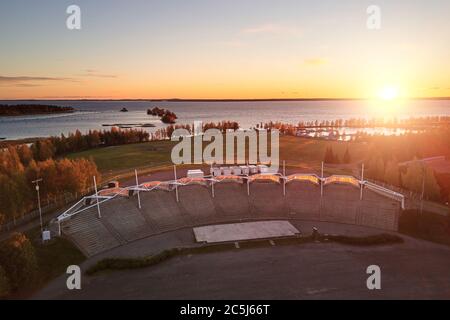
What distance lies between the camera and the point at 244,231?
39.9 m

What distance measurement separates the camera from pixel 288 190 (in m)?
49.8

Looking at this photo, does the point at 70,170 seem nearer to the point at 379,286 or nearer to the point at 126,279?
the point at 126,279

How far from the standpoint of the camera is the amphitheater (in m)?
39.0

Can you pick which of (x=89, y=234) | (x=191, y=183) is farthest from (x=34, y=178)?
(x=191, y=183)

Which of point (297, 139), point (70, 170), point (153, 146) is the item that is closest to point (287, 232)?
point (70, 170)

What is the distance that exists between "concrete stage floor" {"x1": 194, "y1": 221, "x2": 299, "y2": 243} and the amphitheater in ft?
6.35

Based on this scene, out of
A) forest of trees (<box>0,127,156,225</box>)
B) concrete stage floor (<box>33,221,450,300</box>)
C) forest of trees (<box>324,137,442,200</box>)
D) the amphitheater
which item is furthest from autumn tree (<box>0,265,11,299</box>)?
forest of trees (<box>324,137,442,200</box>)

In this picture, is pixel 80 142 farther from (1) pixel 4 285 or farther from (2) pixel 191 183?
(1) pixel 4 285

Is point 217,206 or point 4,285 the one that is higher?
point 217,206

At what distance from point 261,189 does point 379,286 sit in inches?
923

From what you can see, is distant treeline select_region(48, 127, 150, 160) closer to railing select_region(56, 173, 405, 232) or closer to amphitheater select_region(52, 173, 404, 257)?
railing select_region(56, 173, 405, 232)

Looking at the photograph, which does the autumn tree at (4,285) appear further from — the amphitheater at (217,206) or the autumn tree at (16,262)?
the amphitheater at (217,206)

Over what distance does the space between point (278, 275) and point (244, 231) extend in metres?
9.60

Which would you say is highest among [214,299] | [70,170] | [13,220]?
[70,170]
